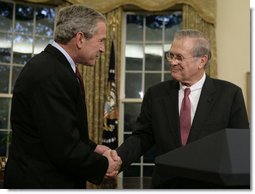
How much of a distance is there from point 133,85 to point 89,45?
458 cm

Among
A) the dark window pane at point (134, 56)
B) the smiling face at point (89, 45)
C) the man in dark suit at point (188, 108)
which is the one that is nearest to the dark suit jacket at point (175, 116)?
the man in dark suit at point (188, 108)

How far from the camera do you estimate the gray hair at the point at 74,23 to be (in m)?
1.73

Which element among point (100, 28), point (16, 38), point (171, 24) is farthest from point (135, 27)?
point (100, 28)

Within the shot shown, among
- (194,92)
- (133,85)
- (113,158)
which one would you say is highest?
(133,85)

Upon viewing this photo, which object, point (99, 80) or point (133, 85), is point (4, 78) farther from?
point (133, 85)

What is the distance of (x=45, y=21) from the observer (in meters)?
6.30

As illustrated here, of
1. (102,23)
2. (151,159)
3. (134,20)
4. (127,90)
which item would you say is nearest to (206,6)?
(134,20)

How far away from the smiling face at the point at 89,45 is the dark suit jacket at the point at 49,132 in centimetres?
16

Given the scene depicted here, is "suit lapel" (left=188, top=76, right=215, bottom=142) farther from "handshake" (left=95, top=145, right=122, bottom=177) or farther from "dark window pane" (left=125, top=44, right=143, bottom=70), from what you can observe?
"dark window pane" (left=125, top=44, right=143, bottom=70)

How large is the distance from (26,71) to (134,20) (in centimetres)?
511

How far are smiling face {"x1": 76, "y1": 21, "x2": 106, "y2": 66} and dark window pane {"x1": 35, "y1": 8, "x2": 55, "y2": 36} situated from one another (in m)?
4.64

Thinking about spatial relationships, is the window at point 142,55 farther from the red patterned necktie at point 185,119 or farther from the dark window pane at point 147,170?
the red patterned necktie at point 185,119

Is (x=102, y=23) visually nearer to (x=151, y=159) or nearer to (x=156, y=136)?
(x=156, y=136)

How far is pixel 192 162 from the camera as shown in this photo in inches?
34.2
